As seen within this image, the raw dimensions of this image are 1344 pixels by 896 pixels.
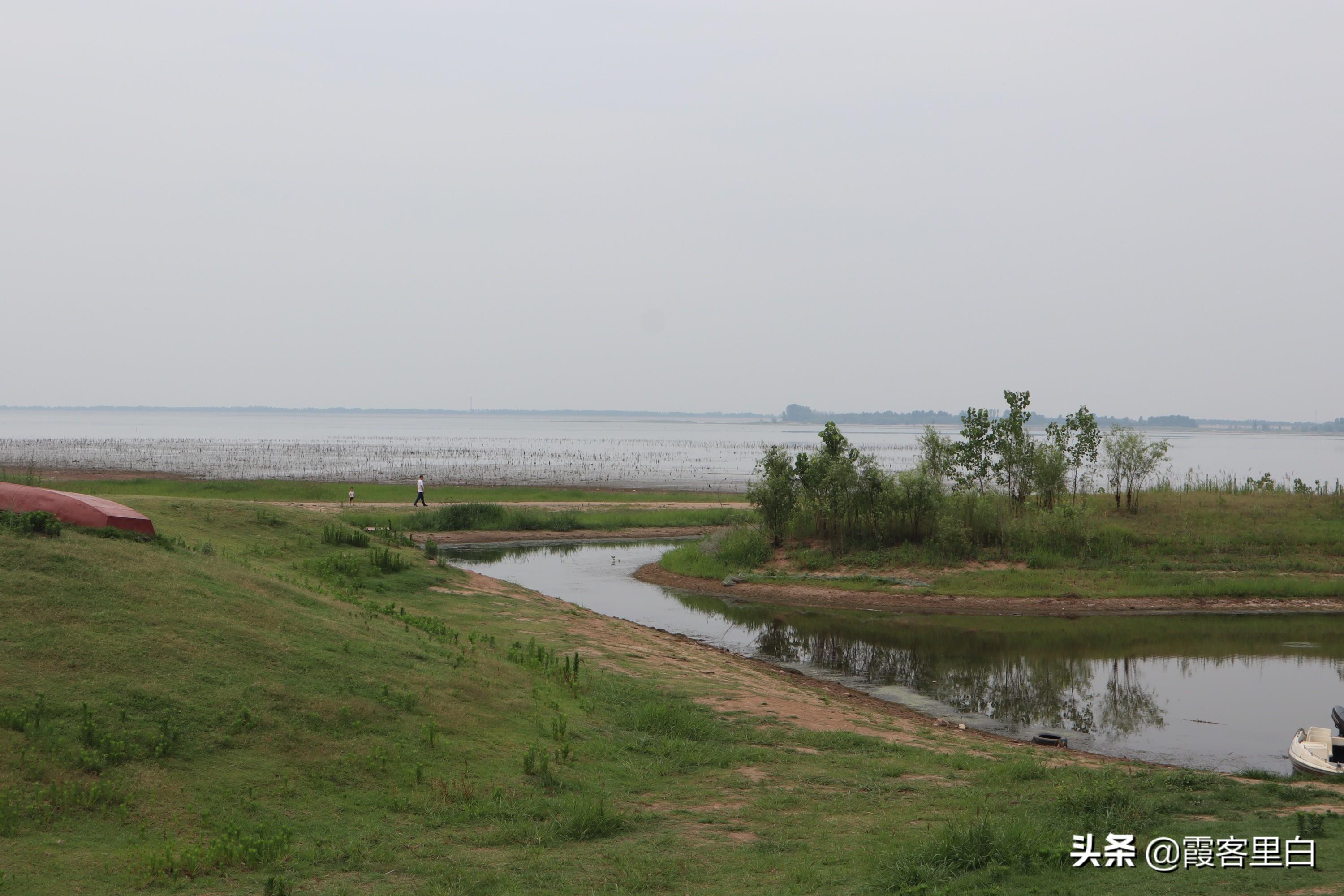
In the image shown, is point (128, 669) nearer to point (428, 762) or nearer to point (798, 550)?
point (428, 762)

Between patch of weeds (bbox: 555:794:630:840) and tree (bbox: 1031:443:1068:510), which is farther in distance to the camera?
tree (bbox: 1031:443:1068:510)

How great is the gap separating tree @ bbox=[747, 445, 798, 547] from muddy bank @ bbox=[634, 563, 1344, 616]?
5.06 metres

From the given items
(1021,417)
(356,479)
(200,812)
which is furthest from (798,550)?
(356,479)

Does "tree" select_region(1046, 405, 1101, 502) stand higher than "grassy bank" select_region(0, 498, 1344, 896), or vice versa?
"tree" select_region(1046, 405, 1101, 502)

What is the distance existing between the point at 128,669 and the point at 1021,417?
37.1 metres

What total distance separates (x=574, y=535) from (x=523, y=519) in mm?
2868

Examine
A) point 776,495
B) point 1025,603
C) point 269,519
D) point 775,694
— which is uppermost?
point 776,495

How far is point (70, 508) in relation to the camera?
14.0 meters

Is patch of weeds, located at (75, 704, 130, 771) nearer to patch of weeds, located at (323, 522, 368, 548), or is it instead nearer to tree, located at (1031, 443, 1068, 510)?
patch of weeds, located at (323, 522, 368, 548)

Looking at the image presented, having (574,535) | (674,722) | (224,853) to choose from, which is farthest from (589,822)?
(574,535)

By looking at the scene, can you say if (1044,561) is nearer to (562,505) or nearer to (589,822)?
(589,822)

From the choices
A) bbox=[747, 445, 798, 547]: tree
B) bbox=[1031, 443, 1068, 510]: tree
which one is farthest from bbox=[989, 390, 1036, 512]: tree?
bbox=[747, 445, 798, 547]: tree

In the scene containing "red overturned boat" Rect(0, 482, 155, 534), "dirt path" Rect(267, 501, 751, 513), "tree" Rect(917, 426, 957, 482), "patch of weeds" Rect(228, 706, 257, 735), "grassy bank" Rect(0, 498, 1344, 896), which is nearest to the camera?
"grassy bank" Rect(0, 498, 1344, 896)

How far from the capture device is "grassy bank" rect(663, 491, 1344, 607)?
3238 centimetres
